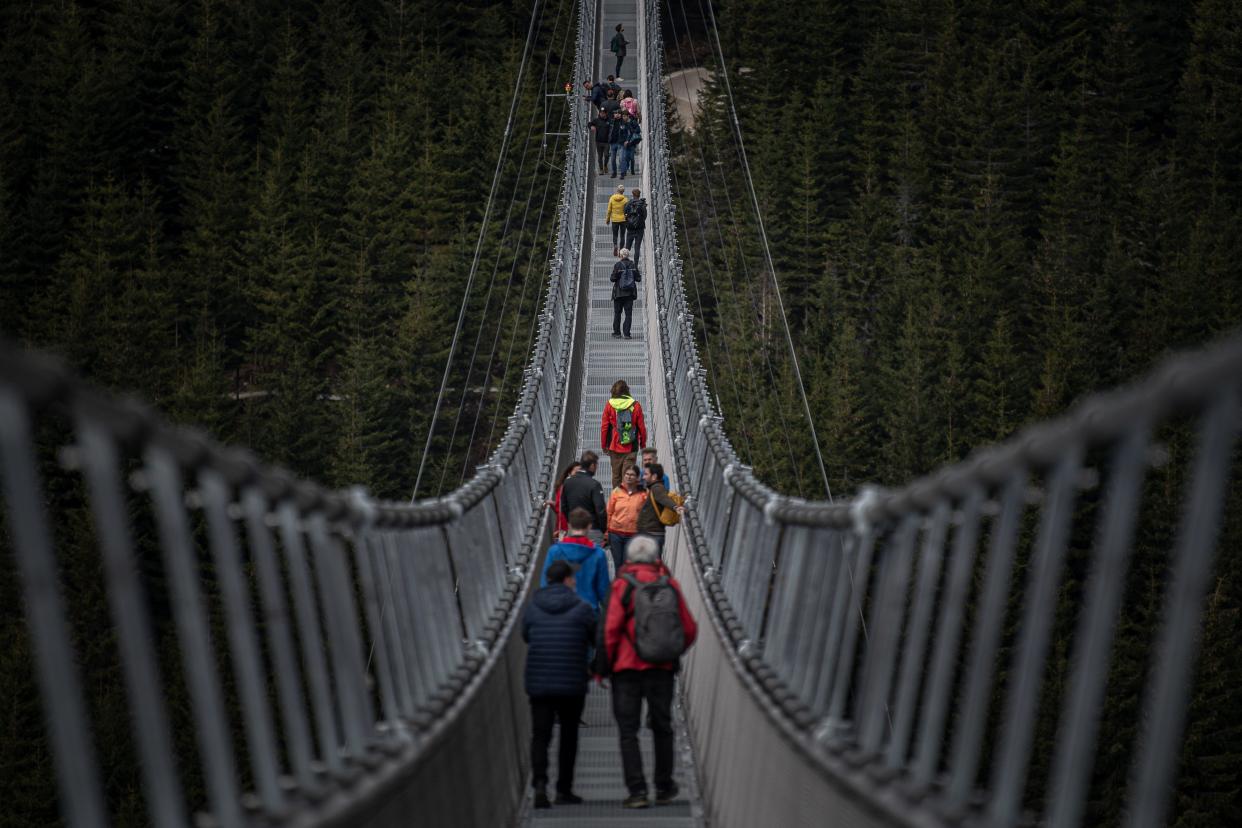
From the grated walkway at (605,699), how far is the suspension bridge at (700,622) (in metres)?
0.04

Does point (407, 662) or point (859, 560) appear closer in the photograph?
point (859, 560)

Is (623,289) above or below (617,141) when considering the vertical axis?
below

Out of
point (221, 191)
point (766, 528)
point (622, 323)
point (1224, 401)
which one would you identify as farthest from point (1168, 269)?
point (1224, 401)

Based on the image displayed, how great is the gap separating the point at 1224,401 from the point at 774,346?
61.2 metres

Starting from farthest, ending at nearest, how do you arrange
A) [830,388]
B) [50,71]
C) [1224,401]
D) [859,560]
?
1. [50,71]
2. [830,388]
3. [859,560]
4. [1224,401]

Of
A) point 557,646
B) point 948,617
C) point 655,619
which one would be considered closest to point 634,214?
point 557,646

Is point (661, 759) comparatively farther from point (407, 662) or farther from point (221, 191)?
point (221, 191)

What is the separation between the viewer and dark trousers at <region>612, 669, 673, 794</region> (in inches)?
297

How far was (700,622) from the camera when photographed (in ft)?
32.2

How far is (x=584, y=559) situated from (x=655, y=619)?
61.8 inches

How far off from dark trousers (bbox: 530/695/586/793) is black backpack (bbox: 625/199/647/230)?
15904mm

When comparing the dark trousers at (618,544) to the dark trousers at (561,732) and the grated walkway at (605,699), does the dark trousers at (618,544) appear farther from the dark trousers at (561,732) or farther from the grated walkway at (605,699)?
the dark trousers at (561,732)

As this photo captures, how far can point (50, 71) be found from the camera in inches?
3145

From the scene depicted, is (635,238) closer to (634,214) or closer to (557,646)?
(634,214)
